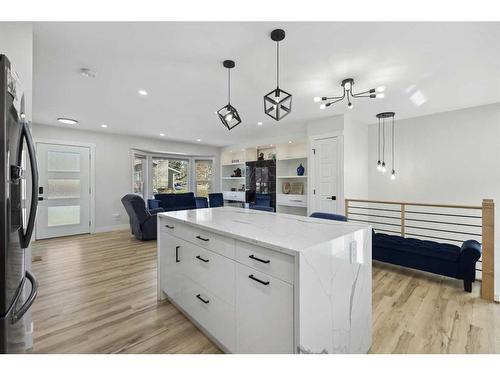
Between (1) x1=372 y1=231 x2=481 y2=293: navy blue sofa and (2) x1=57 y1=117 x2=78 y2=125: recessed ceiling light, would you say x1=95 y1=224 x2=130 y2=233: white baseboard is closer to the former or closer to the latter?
(2) x1=57 y1=117 x2=78 y2=125: recessed ceiling light

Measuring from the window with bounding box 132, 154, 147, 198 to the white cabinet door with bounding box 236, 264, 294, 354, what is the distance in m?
5.94

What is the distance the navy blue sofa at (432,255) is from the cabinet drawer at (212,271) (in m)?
2.74

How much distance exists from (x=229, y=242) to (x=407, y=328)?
177 cm

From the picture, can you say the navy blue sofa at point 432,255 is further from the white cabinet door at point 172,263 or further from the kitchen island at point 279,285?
the white cabinet door at point 172,263

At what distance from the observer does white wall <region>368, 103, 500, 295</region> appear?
3.75 meters

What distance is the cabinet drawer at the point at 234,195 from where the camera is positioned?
710 cm

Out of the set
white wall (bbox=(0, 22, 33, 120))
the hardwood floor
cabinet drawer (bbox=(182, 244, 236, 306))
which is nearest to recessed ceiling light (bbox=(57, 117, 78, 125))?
the hardwood floor

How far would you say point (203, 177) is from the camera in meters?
8.07

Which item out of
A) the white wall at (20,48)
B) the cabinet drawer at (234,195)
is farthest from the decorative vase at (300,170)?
the white wall at (20,48)

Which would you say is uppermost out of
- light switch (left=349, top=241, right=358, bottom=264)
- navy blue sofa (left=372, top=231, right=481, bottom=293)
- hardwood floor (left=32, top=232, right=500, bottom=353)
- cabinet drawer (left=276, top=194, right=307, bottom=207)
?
cabinet drawer (left=276, top=194, right=307, bottom=207)

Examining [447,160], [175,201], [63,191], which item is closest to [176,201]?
[175,201]

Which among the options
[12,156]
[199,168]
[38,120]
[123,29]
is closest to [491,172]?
[123,29]

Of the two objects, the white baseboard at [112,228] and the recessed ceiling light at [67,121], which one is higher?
the recessed ceiling light at [67,121]

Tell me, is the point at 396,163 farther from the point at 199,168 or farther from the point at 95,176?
the point at 95,176
